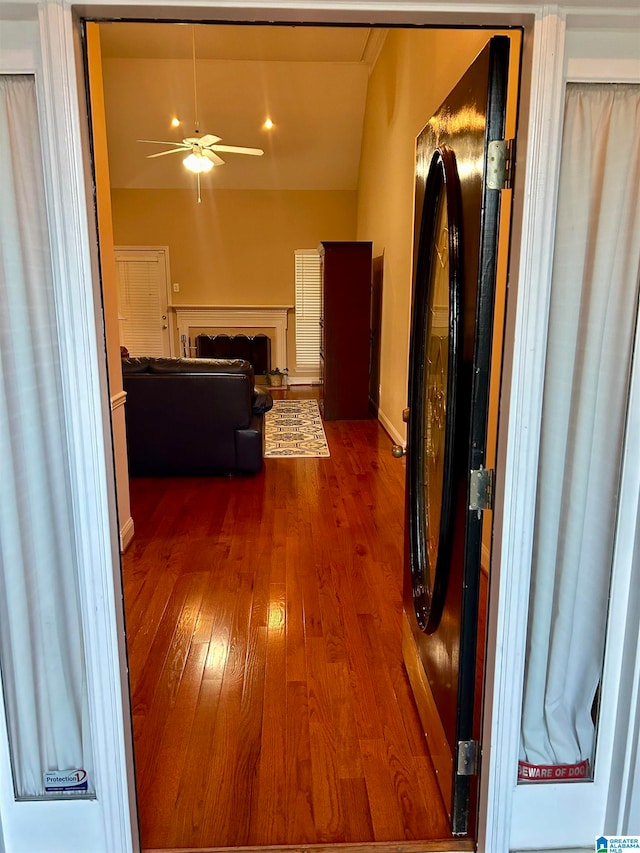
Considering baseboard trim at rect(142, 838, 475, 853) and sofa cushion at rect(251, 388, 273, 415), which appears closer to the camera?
baseboard trim at rect(142, 838, 475, 853)

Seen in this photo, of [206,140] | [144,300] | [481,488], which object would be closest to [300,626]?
[481,488]

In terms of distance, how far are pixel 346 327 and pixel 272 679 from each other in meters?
4.80

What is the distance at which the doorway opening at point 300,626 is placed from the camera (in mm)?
1810

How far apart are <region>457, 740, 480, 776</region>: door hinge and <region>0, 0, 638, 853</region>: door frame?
6 cm

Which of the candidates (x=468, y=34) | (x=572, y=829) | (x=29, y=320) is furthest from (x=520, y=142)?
(x=468, y=34)

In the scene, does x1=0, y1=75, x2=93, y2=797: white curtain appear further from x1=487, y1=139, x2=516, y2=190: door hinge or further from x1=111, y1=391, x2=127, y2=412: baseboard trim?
x1=111, y1=391, x2=127, y2=412: baseboard trim

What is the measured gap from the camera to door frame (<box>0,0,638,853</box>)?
1259 mm

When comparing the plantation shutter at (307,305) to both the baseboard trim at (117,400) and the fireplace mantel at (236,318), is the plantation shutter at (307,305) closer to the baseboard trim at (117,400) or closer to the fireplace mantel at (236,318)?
the fireplace mantel at (236,318)

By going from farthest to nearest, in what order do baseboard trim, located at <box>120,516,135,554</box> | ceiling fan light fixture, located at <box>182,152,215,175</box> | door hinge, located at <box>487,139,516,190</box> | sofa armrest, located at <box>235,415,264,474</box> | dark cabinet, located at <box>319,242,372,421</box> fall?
dark cabinet, located at <box>319,242,372,421</box> < ceiling fan light fixture, located at <box>182,152,215,175</box> < sofa armrest, located at <box>235,415,264,474</box> < baseboard trim, located at <box>120,516,135,554</box> < door hinge, located at <box>487,139,516,190</box>

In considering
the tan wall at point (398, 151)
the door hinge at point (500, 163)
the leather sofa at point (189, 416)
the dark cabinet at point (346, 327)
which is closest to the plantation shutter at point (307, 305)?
the tan wall at point (398, 151)

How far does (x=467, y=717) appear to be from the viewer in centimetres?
163

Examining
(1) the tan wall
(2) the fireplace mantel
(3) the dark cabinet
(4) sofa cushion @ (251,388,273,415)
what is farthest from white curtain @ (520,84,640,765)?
(2) the fireplace mantel

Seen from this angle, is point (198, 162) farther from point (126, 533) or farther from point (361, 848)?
point (361, 848)

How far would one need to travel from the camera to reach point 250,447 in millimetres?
4805
